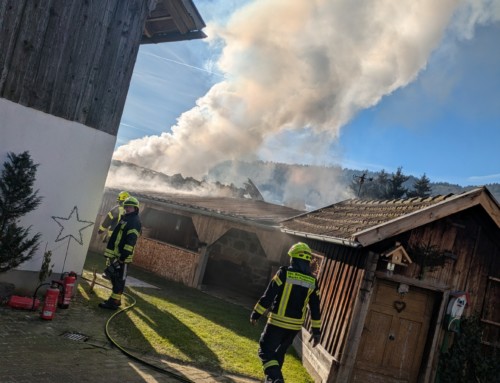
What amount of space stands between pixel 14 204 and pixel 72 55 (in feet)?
9.34

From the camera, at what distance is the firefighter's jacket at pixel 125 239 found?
7.84 metres

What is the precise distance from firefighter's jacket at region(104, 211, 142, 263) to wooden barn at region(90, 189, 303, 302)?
15.0 ft

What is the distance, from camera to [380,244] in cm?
669

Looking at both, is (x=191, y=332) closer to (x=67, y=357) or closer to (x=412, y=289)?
(x=67, y=357)

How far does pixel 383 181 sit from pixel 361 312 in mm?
33587

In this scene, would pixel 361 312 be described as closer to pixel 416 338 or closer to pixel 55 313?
pixel 416 338

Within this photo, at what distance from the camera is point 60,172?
23.7ft

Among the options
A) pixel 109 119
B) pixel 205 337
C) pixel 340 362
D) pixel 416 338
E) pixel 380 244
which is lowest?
pixel 205 337

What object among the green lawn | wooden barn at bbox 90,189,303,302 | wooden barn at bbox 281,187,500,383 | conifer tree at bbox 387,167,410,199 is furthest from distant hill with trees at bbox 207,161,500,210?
wooden barn at bbox 281,187,500,383

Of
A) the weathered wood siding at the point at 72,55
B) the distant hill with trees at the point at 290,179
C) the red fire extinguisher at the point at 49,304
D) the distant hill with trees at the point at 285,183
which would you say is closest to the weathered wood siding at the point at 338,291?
the red fire extinguisher at the point at 49,304

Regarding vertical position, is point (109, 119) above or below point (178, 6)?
below

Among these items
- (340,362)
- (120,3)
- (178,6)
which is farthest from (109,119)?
(340,362)

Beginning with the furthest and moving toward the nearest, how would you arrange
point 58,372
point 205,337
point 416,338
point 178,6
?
point 178,6 → point 205,337 → point 416,338 → point 58,372

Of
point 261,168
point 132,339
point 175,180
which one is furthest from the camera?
point 261,168
